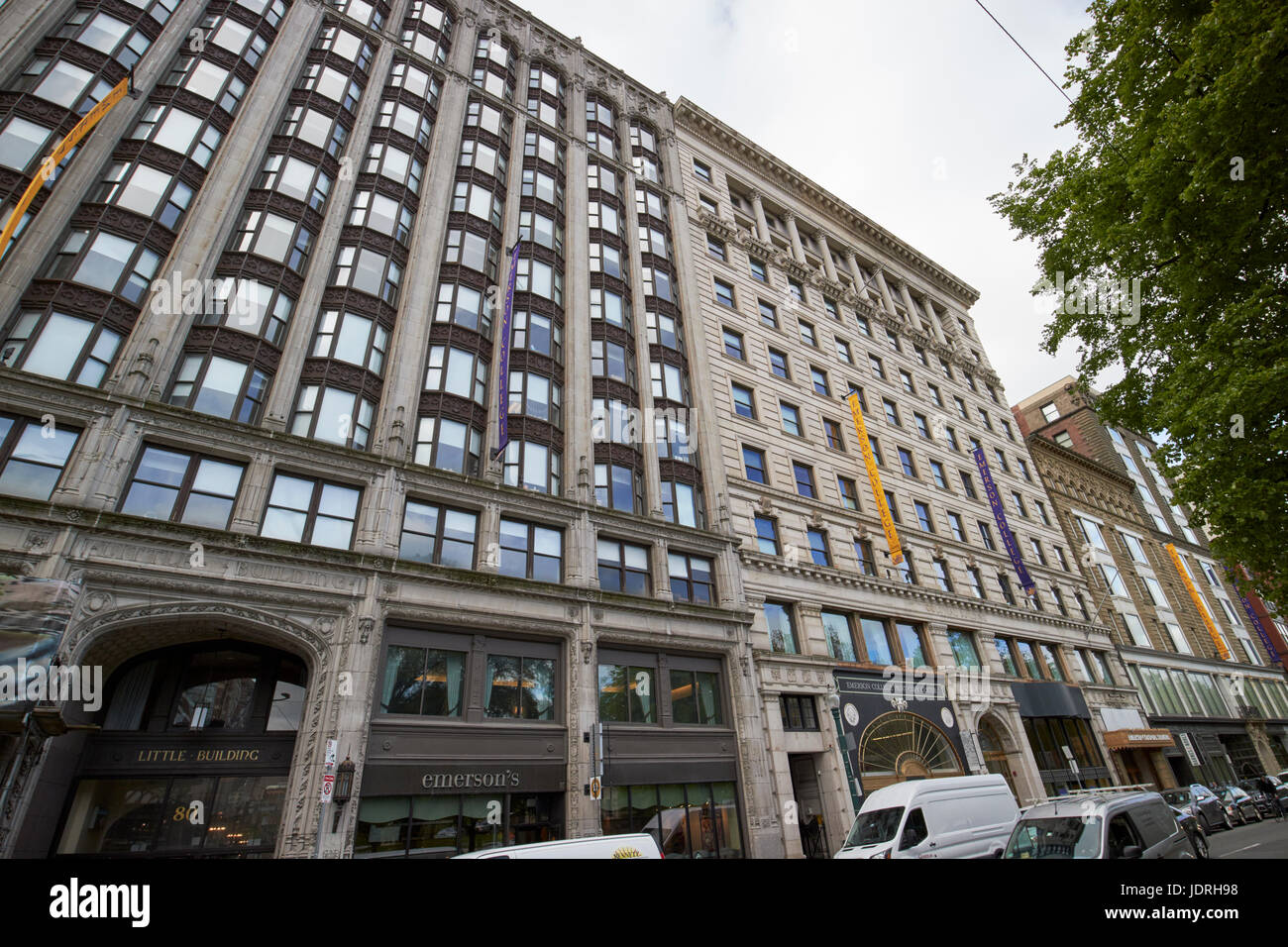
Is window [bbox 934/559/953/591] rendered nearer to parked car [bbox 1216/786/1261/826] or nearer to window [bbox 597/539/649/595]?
parked car [bbox 1216/786/1261/826]

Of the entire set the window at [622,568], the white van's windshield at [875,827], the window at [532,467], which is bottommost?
the white van's windshield at [875,827]

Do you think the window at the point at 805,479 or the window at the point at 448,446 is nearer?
the window at the point at 448,446

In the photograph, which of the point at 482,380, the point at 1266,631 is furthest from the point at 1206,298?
the point at 1266,631

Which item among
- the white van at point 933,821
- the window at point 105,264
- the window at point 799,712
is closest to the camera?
the white van at point 933,821

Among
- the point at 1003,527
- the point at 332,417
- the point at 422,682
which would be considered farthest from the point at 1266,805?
the point at 332,417

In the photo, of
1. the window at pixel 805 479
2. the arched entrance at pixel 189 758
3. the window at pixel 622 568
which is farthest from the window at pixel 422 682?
the window at pixel 805 479

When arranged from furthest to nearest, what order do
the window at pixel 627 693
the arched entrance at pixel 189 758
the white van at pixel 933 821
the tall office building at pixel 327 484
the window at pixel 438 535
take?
1. the window at pixel 627 693
2. the window at pixel 438 535
3. the tall office building at pixel 327 484
4. the arched entrance at pixel 189 758
5. the white van at pixel 933 821

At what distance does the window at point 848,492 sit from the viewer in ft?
106

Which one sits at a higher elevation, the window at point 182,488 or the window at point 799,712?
the window at point 182,488

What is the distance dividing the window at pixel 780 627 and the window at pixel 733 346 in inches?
534

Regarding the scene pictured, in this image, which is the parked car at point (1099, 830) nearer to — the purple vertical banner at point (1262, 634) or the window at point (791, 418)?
the window at point (791, 418)

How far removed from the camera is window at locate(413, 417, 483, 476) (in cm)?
2158

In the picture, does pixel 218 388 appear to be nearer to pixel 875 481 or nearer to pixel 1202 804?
pixel 875 481
